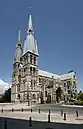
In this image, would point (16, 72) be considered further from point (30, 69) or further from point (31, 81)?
point (31, 81)

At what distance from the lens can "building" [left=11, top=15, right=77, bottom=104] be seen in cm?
7675

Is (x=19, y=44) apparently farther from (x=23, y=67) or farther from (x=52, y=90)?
(x=52, y=90)

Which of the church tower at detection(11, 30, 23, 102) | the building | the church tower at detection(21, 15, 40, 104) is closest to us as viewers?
the church tower at detection(21, 15, 40, 104)

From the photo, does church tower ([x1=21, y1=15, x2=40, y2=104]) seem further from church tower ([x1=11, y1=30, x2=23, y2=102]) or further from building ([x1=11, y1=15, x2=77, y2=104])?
church tower ([x1=11, y1=30, x2=23, y2=102])

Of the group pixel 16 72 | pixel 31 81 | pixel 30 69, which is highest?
pixel 30 69

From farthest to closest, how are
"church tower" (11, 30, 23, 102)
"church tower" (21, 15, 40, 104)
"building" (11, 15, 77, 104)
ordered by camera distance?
"church tower" (11, 30, 23, 102) → "building" (11, 15, 77, 104) → "church tower" (21, 15, 40, 104)

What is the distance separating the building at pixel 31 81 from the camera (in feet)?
252

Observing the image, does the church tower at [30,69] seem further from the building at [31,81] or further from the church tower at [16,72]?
the church tower at [16,72]

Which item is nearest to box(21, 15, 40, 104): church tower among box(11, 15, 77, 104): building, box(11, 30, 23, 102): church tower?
box(11, 15, 77, 104): building

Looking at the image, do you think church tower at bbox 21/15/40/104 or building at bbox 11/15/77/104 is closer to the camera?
church tower at bbox 21/15/40/104

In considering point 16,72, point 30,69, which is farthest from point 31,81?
point 16,72

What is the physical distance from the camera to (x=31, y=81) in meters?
77.9

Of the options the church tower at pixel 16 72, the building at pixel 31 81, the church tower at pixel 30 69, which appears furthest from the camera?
the church tower at pixel 16 72

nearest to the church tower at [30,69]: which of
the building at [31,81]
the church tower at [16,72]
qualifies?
the building at [31,81]
